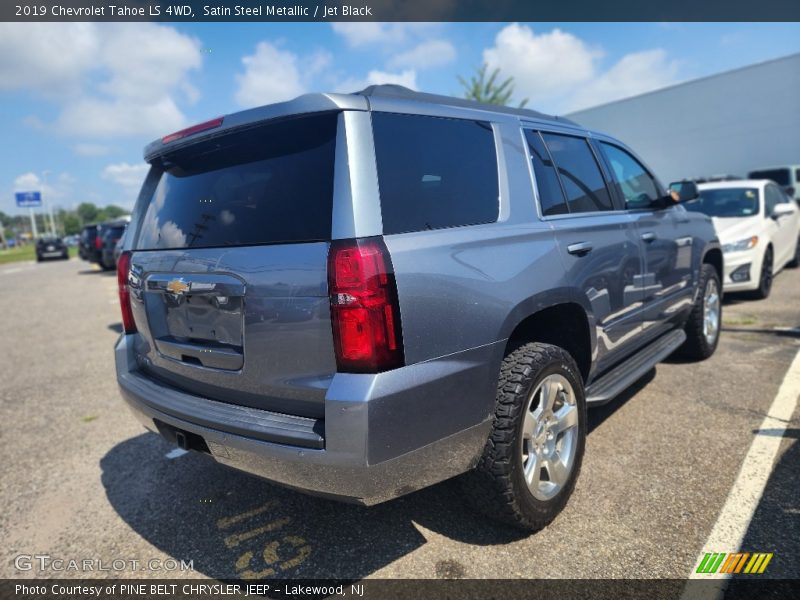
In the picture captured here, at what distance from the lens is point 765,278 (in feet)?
23.9

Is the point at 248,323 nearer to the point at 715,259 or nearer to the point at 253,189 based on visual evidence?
the point at 253,189

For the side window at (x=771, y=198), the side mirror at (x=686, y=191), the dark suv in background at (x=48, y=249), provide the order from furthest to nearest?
the dark suv in background at (x=48, y=249)
the side window at (x=771, y=198)
the side mirror at (x=686, y=191)

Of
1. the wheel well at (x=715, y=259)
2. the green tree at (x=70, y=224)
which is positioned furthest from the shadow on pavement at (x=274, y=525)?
the green tree at (x=70, y=224)

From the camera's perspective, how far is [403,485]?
1.95 m

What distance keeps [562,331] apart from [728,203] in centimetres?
657

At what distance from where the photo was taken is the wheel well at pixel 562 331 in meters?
2.61

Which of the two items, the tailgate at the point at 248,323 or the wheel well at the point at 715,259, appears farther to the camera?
the wheel well at the point at 715,259

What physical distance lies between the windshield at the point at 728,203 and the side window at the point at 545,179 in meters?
5.64

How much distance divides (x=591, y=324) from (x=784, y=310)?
5.31 metres

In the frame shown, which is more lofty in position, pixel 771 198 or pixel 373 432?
pixel 771 198

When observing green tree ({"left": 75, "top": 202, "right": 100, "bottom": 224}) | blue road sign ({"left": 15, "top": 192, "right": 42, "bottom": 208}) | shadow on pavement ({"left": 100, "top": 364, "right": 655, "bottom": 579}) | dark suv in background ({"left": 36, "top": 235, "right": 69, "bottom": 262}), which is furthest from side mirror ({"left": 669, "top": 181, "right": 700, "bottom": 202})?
green tree ({"left": 75, "top": 202, "right": 100, "bottom": 224})

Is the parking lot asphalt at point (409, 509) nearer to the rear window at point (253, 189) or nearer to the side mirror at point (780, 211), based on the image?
the rear window at point (253, 189)

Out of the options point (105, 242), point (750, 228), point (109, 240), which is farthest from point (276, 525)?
point (105, 242)

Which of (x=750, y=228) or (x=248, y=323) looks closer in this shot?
(x=248, y=323)
